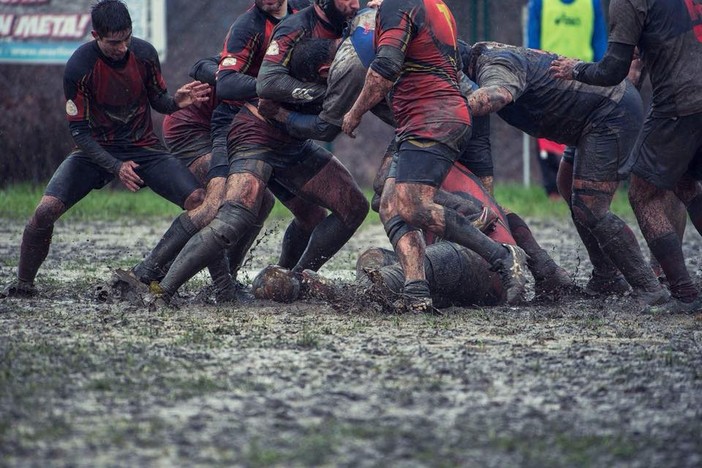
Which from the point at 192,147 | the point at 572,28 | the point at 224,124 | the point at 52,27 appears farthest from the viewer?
the point at 52,27

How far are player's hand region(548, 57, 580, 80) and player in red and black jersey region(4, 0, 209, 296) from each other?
7.04ft

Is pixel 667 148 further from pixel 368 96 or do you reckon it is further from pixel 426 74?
pixel 368 96

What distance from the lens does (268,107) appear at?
7.16 meters

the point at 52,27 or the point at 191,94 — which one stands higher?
the point at 52,27

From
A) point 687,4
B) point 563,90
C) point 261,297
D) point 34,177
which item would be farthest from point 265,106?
point 34,177

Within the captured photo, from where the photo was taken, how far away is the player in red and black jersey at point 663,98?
671 cm

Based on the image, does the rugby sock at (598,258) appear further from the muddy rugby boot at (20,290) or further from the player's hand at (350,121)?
the muddy rugby boot at (20,290)

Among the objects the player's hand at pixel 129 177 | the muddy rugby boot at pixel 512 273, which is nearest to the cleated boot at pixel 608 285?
the muddy rugby boot at pixel 512 273

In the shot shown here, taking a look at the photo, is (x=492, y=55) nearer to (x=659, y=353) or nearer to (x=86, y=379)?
(x=659, y=353)

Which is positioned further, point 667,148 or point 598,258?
point 598,258

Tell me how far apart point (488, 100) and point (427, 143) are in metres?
0.54

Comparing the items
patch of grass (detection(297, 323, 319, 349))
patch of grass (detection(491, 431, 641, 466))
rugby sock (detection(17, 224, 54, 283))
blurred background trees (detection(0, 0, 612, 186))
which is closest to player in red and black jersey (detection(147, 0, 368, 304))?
rugby sock (detection(17, 224, 54, 283))

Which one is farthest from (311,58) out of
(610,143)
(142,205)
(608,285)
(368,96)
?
(142,205)

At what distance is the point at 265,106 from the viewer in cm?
715
